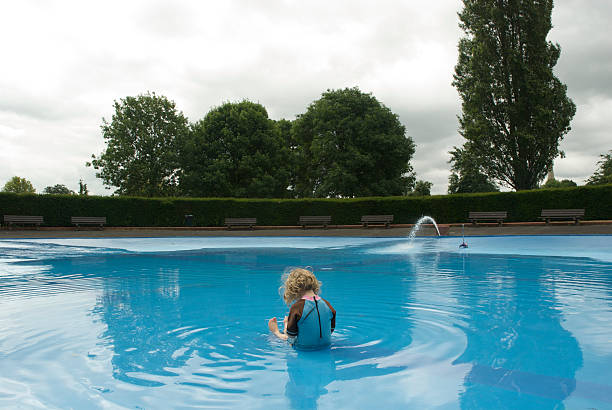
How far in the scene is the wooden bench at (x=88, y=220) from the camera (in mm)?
27844

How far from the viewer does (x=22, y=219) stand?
26.2 meters

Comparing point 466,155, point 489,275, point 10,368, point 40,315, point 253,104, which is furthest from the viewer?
point 253,104

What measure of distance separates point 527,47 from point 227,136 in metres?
26.9

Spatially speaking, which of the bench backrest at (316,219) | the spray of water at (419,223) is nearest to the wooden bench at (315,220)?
the bench backrest at (316,219)

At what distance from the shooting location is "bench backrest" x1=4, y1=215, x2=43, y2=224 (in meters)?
25.7

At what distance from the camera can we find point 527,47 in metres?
30.9

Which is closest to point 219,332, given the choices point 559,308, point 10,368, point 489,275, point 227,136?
point 10,368

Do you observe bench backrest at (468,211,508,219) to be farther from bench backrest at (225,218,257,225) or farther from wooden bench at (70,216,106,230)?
wooden bench at (70,216,106,230)

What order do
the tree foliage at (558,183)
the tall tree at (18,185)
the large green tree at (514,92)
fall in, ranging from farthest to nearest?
the tall tree at (18,185)
the tree foliage at (558,183)
the large green tree at (514,92)

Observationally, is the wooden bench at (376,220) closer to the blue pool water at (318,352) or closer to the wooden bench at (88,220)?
the wooden bench at (88,220)

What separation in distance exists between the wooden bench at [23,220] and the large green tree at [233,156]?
52.8 ft

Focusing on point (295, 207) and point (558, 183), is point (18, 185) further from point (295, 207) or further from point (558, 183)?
point (558, 183)

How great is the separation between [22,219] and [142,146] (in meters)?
17.2

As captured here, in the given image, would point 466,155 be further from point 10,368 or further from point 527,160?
point 10,368
